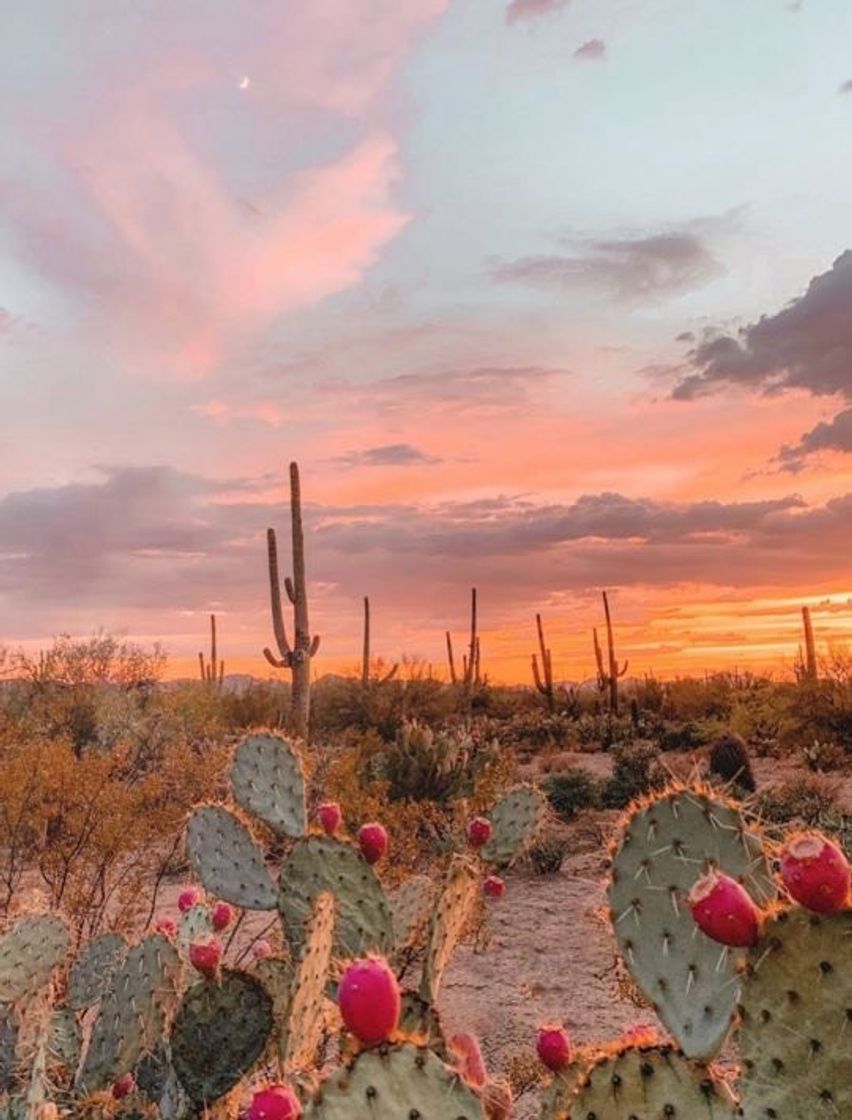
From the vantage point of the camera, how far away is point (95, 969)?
5.09 metres

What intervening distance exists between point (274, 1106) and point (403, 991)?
1.10m

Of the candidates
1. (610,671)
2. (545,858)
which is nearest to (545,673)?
(610,671)

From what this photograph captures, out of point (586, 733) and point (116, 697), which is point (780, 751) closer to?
point (586, 733)

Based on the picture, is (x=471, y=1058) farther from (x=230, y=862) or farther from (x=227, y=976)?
(x=230, y=862)

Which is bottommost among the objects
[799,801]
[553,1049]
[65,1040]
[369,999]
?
[799,801]

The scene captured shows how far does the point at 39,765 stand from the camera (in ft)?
35.1

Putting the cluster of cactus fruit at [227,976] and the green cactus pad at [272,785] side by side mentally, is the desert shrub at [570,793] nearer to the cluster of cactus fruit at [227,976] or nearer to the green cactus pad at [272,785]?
the cluster of cactus fruit at [227,976]

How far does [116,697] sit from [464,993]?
15.1 metres

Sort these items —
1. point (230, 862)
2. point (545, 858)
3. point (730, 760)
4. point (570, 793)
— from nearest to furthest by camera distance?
point (230, 862), point (545, 858), point (570, 793), point (730, 760)

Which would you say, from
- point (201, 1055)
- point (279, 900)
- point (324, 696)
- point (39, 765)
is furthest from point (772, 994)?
point (324, 696)

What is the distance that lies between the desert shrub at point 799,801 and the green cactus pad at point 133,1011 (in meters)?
8.48

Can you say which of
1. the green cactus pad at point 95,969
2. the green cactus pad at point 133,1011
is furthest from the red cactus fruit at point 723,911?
the green cactus pad at point 95,969

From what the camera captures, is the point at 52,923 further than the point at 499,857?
No

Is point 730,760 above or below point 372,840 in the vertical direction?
below
